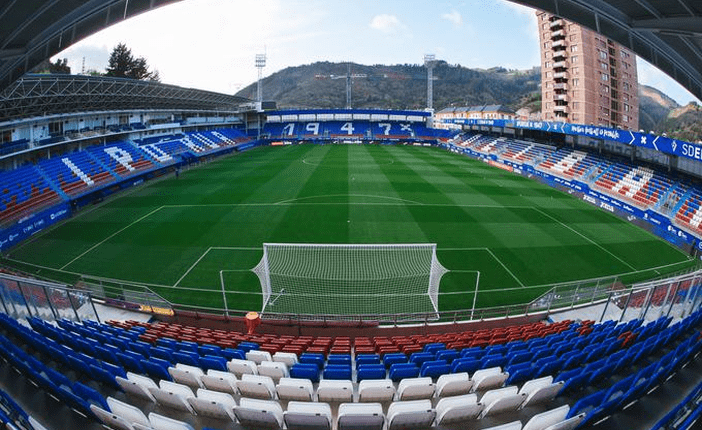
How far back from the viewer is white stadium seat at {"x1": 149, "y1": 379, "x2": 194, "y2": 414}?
5.47 m

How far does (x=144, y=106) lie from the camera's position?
45156 millimetres

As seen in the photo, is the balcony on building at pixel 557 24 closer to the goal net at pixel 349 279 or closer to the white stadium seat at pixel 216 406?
the goal net at pixel 349 279

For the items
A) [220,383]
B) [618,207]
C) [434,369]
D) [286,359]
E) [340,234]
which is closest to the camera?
[220,383]

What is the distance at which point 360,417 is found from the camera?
16.4 ft

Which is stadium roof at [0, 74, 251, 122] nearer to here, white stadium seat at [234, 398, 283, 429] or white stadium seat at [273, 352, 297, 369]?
white stadium seat at [273, 352, 297, 369]

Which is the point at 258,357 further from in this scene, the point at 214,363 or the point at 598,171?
the point at 598,171

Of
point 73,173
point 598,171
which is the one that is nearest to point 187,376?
point 73,173

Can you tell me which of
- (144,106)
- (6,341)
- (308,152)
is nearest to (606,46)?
(308,152)

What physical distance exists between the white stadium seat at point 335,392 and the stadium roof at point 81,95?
20350mm

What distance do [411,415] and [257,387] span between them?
8.44 ft

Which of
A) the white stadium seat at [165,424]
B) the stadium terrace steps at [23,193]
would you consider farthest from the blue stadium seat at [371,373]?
the stadium terrace steps at [23,193]

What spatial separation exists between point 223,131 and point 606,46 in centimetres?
7031

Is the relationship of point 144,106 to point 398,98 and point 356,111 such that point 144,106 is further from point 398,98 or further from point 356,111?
point 398,98

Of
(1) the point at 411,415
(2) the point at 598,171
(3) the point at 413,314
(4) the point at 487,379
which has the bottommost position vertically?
(3) the point at 413,314
